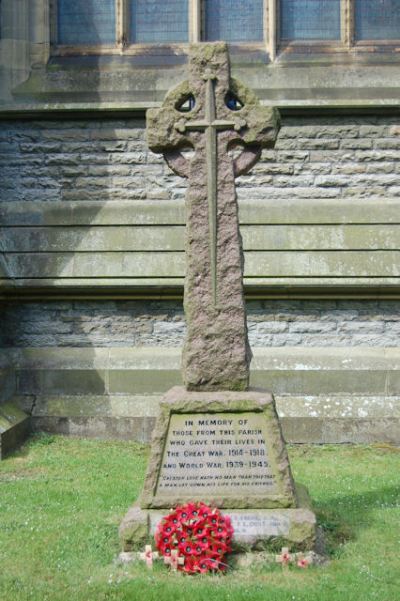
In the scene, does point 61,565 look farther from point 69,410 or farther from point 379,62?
point 379,62

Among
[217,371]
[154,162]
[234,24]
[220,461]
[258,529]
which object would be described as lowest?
[258,529]

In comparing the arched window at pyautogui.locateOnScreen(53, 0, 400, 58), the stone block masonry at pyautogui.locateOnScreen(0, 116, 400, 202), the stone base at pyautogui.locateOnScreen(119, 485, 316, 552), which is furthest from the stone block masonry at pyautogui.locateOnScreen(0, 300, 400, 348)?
the stone base at pyautogui.locateOnScreen(119, 485, 316, 552)

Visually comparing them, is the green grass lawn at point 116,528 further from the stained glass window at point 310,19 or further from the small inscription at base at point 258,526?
the stained glass window at point 310,19

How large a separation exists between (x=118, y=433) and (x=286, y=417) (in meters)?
1.76

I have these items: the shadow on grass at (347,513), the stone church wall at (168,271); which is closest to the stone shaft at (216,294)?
the shadow on grass at (347,513)

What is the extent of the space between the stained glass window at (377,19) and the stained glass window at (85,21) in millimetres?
2865

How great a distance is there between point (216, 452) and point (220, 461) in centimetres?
6

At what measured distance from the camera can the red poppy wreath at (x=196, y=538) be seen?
5.12m

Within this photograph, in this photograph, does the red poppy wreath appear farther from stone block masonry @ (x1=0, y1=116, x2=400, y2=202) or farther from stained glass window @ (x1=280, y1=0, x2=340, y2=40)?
stained glass window @ (x1=280, y1=0, x2=340, y2=40)

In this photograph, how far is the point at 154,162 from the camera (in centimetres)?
981

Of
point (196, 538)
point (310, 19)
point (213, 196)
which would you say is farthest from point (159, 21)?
point (196, 538)

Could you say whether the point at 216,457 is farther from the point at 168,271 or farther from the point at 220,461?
the point at 168,271

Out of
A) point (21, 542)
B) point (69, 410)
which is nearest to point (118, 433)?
point (69, 410)

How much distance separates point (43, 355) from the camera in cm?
966
